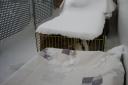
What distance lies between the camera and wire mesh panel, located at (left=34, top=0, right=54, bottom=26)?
2.83 meters

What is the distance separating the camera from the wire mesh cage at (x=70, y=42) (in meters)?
1.83

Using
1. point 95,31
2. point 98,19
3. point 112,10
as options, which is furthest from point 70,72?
point 112,10

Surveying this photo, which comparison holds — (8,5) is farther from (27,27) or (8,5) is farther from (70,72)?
(70,72)

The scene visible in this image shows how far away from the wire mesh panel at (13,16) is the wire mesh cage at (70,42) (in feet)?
1.87

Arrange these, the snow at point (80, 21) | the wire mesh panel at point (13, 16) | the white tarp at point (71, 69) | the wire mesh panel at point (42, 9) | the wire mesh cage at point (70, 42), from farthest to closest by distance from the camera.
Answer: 1. the wire mesh panel at point (42, 9)
2. the wire mesh panel at point (13, 16)
3. the wire mesh cage at point (70, 42)
4. the snow at point (80, 21)
5. the white tarp at point (71, 69)

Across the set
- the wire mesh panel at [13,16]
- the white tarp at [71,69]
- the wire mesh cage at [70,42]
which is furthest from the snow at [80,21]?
the wire mesh panel at [13,16]

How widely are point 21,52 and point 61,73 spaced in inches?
46.9

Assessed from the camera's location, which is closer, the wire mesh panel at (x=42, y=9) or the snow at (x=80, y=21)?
the snow at (x=80, y=21)

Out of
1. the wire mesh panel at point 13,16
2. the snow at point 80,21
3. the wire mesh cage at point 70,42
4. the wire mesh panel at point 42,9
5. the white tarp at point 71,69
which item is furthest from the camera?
the wire mesh panel at point 42,9

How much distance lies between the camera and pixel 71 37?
5.84ft

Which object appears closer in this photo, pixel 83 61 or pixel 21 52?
pixel 83 61

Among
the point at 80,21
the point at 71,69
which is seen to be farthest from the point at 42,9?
the point at 71,69

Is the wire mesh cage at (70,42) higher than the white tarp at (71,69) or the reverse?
the reverse

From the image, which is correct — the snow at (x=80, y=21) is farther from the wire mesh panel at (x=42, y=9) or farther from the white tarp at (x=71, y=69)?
the wire mesh panel at (x=42, y=9)
